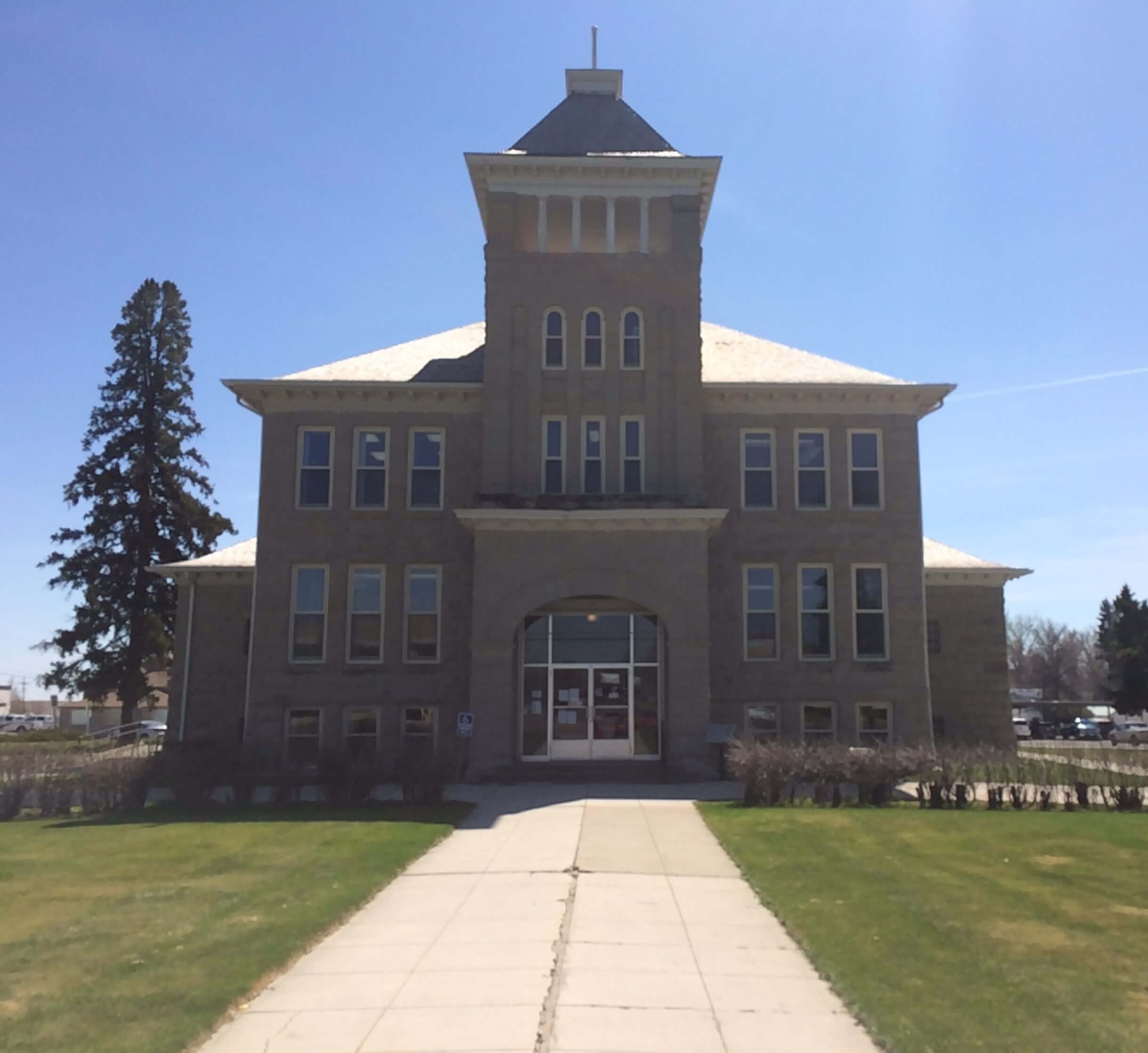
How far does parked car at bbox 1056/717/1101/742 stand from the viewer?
63.2 meters

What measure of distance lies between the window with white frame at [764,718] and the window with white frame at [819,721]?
2.15 feet

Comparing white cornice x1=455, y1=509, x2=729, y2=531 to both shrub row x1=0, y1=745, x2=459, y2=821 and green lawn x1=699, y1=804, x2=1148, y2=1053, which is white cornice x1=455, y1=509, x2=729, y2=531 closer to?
shrub row x1=0, y1=745, x2=459, y2=821

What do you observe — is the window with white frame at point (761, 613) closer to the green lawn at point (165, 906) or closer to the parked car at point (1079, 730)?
the green lawn at point (165, 906)

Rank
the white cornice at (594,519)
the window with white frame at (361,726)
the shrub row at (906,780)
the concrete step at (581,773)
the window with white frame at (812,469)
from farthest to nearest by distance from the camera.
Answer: the window with white frame at (812,469) → the window with white frame at (361,726) → the white cornice at (594,519) → the concrete step at (581,773) → the shrub row at (906,780)

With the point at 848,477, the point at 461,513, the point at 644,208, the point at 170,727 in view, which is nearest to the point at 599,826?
the point at 461,513

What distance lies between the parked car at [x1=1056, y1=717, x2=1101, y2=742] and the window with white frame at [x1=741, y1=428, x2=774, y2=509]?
45.1 meters

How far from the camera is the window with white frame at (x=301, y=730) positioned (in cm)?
2689

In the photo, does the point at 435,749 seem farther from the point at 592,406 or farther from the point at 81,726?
the point at 81,726

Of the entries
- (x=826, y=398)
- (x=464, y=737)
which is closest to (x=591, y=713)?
(x=464, y=737)

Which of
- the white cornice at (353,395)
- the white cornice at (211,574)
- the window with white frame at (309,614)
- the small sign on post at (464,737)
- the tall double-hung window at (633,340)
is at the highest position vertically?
the tall double-hung window at (633,340)

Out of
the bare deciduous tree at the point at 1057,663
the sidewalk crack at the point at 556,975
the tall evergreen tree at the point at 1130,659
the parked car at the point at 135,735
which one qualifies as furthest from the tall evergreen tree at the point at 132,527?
the bare deciduous tree at the point at 1057,663

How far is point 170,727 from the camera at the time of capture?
102 ft

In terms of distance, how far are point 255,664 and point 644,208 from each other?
15.9 metres

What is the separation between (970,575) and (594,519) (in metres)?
13.6
